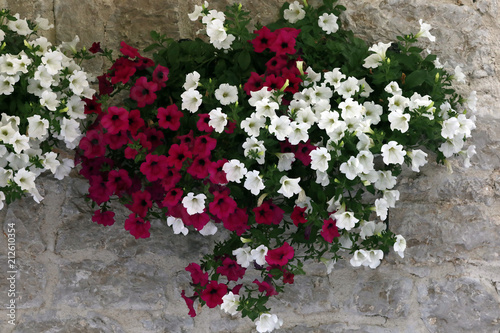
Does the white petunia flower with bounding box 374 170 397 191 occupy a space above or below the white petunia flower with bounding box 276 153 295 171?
below

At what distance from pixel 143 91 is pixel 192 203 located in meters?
0.42

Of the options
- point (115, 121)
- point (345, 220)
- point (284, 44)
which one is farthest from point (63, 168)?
point (345, 220)

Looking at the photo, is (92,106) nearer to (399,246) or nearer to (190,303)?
(190,303)

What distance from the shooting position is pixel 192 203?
158 cm

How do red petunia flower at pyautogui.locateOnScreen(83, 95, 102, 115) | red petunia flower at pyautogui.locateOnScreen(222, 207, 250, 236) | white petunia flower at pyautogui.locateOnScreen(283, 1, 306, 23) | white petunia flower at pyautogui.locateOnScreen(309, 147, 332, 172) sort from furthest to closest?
white petunia flower at pyautogui.locateOnScreen(283, 1, 306, 23), red petunia flower at pyautogui.locateOnScreen(83, 95, 102, 115), red petunia flower at pyautogui.locateOnScreen(222, 207, 250, 236), white petunia flower at pyautogui.locateOnScreen(309, 147, 332, 172)

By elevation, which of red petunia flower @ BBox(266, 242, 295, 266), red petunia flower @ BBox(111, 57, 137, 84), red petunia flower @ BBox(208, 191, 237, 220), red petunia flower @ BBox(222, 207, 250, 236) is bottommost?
red petunia flower @ BBox(266, 242, 295, 266)

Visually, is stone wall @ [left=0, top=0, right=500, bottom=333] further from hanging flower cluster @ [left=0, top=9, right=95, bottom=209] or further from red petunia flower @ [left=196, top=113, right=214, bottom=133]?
red petunia flower @ [left=196, top=113, right=214, bottom=133]

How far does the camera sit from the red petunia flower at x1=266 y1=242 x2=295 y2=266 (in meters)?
1.60

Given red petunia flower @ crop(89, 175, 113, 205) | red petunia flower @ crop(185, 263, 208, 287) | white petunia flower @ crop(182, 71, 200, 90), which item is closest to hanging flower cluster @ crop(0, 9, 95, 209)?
red petunia flower @ crop(89, 175, 113, 205)

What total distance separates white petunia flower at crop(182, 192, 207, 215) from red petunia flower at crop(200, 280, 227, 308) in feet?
0.95

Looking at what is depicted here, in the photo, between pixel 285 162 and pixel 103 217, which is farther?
pixel 103 217

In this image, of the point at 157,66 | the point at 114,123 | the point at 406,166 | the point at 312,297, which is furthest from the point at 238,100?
the point at 312,297

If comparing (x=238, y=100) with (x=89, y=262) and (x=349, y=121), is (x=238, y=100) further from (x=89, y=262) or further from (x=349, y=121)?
(x=89, y=262)

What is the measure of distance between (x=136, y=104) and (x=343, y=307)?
1.08m
